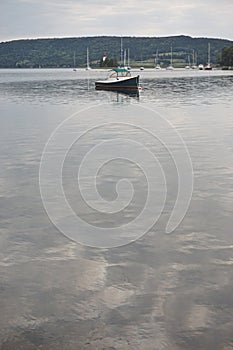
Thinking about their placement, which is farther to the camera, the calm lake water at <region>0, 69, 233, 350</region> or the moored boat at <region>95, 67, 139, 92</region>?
the moored boat at <region>95, 67, 139, 92</region>

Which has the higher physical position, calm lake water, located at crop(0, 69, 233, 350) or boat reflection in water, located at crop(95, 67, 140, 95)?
boat reflection in water, located at crop(95, 67, 140, 95)

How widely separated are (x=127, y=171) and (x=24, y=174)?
12.4 feet

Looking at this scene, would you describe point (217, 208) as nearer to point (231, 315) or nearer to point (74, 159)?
point (231, 315)

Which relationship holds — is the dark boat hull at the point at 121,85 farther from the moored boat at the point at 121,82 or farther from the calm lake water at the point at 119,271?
the calm lake water at the point at 119,271

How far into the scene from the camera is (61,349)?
289 inches

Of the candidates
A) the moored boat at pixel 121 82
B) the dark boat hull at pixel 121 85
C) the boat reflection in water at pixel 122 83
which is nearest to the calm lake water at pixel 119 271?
the dark boat hull at pixel 121 85

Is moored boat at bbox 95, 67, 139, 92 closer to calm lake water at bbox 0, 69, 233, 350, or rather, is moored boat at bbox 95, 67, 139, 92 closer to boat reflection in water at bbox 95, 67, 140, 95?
boat reflection in water at bbox 95, 67, 140, 95

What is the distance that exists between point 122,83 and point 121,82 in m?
0.21

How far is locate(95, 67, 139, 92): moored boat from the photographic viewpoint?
2886 inches

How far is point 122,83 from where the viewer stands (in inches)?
3002

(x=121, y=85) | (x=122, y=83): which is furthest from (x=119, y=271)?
(x=121, y=85)

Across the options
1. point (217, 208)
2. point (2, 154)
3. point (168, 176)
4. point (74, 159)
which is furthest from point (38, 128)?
point (217, 208)

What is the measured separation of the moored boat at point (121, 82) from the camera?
73.3 m

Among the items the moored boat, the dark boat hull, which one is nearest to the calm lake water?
the dark boat hull
